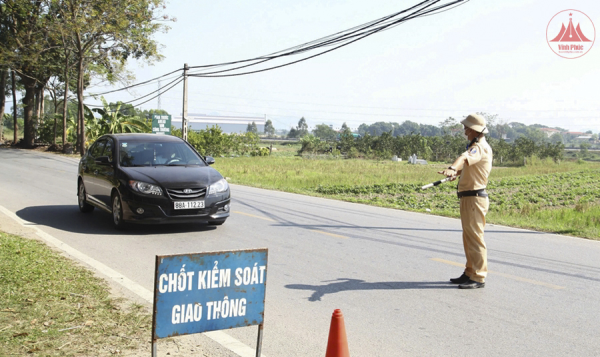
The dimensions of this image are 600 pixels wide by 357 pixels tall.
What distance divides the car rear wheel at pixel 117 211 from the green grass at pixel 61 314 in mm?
2879

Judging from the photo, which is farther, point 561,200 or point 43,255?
point 561,200

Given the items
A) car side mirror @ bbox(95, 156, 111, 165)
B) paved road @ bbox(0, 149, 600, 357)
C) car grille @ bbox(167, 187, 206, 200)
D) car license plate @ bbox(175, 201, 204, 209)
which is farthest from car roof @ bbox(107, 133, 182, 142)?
car license plate @ bbox(175, 201, 204, 209)

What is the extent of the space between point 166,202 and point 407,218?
5.89 meters

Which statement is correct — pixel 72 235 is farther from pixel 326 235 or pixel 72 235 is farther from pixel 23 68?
pixel 23 68

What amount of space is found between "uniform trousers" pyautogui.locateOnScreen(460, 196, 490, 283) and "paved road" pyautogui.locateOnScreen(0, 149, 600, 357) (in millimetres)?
262

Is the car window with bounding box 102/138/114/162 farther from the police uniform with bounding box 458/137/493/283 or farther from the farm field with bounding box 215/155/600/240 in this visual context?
the farm field with bounding box 215/155/600/240

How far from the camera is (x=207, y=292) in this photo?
378 cm

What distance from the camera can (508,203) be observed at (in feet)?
65.6

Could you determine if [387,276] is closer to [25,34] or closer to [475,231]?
[475,231]

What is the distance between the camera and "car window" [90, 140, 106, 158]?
11.6 meters

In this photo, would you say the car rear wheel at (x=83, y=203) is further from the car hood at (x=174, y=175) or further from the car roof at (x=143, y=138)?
the car hood at (x=174, y=175)

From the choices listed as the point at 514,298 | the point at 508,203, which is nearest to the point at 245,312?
the point at 514,298

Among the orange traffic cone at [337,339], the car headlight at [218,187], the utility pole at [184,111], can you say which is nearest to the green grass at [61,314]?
the orange traffic cone at [337,339]

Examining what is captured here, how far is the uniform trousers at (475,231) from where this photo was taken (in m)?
6.59
